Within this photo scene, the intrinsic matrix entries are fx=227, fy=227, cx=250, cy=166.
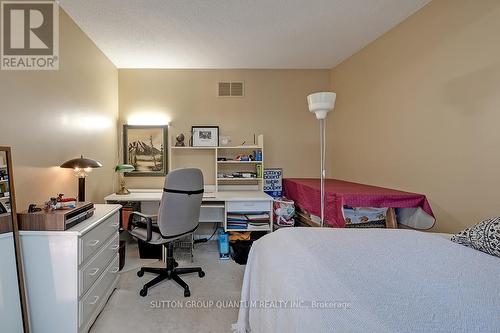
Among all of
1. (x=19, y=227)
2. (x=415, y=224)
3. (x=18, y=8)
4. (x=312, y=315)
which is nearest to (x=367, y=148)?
(x=415, y=224)

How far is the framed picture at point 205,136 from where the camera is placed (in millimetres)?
3197

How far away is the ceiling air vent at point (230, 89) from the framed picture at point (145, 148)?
3.18 ft

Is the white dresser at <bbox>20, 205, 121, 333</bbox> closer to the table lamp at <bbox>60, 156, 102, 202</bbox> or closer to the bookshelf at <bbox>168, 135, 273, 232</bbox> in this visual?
the table lamp at <bbox>60, 156, 102, 202</bbox>

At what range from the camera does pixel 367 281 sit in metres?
0.83

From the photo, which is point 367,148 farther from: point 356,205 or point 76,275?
point 76,275

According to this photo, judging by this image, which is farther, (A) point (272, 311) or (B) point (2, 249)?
(B) point (2, 249)

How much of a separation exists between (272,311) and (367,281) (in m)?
0.41

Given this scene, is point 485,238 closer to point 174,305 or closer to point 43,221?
point 174,305

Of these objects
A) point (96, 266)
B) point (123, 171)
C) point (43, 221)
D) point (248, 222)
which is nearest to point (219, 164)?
point (248, 222)

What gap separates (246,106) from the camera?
3.35 metres

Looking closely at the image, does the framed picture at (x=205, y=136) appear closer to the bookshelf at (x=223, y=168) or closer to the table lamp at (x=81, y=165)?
the bookshelf at (x=223, y=168)

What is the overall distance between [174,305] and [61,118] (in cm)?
187

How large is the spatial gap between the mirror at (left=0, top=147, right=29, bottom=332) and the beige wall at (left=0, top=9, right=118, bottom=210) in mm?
239

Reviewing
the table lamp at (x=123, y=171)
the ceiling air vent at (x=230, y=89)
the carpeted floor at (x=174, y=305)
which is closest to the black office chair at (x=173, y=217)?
the carpeted floor at (x=174, y=305)
